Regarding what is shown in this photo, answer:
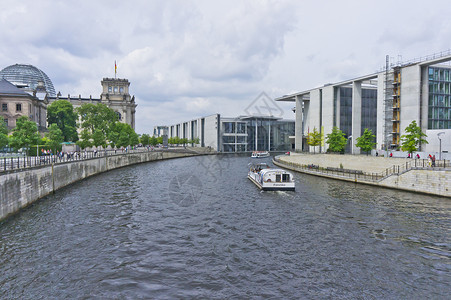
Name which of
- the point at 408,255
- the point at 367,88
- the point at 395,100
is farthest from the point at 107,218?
the point at 367,88

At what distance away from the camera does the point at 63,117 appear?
109625 millimetres

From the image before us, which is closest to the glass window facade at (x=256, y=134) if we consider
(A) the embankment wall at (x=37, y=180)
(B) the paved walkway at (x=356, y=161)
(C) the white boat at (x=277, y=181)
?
(B) the paved walkway at (x=356, y=161)

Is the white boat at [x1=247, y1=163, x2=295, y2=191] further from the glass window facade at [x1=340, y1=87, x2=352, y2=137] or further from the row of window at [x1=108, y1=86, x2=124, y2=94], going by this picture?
the row of window at [x1=108, y1=86, x2=124, y2=94]

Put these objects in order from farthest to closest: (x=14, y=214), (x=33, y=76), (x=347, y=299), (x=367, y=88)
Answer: (x=33, y=76) → (x=367, y=88) → (x=14, y=214) → (x=347, y=299)

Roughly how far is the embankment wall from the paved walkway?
168 feet

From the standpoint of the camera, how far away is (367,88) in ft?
293

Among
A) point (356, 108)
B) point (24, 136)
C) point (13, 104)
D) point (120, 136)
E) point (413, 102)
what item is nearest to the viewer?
point (24, 136)

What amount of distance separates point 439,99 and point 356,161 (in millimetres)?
25048

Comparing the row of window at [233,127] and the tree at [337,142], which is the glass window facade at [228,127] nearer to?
the row of window at [233,127]

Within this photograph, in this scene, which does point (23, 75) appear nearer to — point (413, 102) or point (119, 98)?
point (119, 98)

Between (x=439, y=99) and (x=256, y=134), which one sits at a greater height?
(x=439, y=99)

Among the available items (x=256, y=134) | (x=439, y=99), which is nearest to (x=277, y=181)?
(x=439, y=99)

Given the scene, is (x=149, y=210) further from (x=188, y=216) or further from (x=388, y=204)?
(x=388, y=204)

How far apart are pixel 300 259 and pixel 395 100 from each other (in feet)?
193
